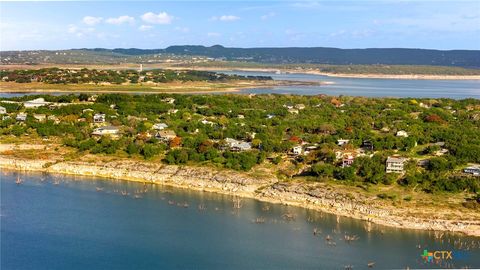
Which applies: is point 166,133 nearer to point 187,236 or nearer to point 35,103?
point 187,236

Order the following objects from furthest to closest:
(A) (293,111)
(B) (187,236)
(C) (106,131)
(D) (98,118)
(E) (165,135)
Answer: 1. (A) (293,111)
2. (D) (98,118)
3. (C) (106,131)
4. (E) (165,135)
5. (B) (187,236)

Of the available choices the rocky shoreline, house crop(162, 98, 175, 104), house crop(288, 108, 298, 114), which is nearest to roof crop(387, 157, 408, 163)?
the rocky shoreline

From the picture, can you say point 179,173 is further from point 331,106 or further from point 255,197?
point 331,106

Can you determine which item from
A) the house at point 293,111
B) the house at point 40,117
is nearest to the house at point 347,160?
the house at point 293,111

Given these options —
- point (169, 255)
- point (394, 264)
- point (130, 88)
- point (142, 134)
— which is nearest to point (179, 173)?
point (142, 134)

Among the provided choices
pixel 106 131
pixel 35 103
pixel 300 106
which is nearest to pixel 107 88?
pixel 35 103

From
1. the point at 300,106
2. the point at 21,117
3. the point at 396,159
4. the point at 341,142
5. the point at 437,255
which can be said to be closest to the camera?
the point at 437,255

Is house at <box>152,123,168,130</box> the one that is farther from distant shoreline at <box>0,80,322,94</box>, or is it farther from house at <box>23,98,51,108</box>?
distant shoreline at <box>0,80,322,94</box>
